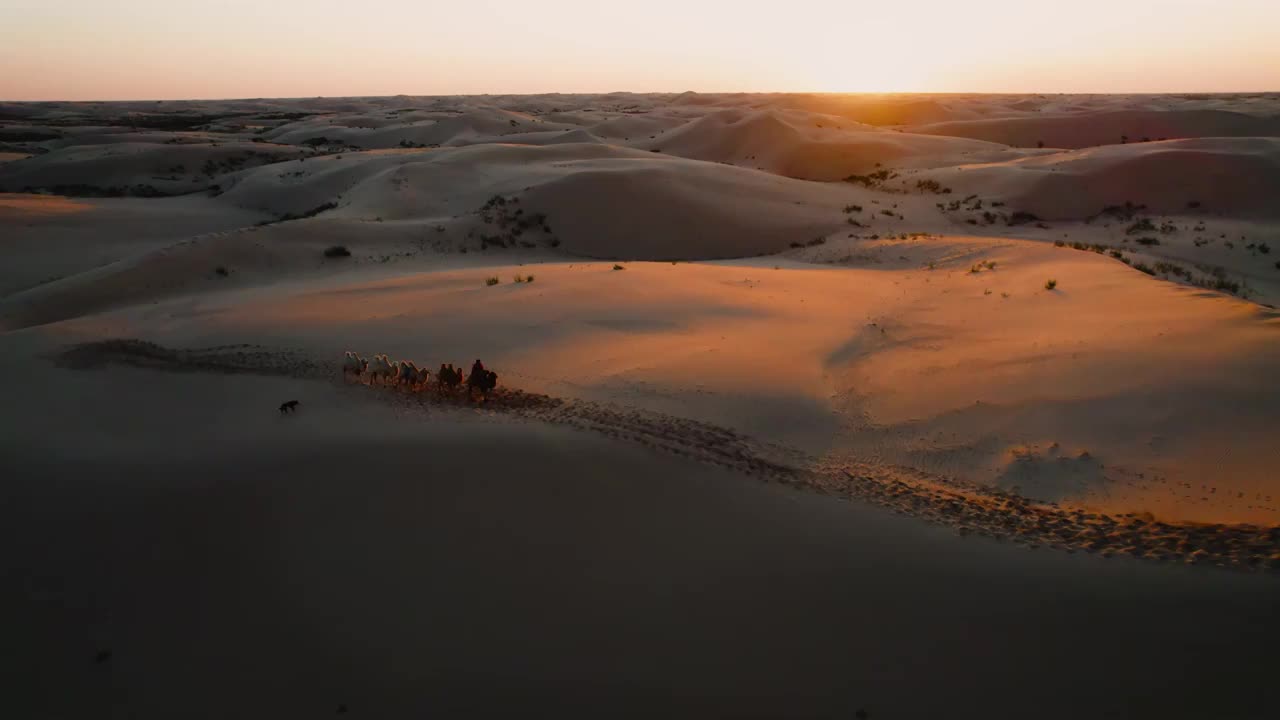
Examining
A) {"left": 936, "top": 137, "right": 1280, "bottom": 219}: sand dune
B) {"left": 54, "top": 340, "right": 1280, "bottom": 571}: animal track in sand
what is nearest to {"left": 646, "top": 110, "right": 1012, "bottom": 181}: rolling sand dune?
{"left": 936, "top": 137, "right": 1280, "bottom": 219}: sand dune

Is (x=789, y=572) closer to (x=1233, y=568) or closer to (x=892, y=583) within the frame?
(x=892, y=583)

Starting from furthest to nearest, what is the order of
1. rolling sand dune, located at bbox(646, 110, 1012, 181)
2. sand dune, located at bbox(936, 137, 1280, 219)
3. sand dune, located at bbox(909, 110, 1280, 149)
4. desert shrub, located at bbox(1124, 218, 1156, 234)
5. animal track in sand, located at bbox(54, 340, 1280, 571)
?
sand dune, located at bbox(909, 110, 1280, 149) < rolling sand dune, located at bbox(646, 110, 1012, 181) < sand dune, located at bbox(936, 137, 1280, 219) < desert shrub, located at bbox(1124, 218, 1156, 234) < animal track in sand, located at bbox(54, 340, 1280, 571)

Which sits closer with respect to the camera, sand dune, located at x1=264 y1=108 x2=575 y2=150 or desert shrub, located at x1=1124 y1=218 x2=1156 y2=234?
desert shrub, located at x1=1124 y1=218 x2=1156 y2=234

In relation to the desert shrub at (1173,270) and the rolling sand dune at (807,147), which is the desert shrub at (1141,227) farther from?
the rolling sand dune at (807,147)

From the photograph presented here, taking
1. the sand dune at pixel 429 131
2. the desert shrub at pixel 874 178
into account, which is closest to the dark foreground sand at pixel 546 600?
the desert shrub at pixel 874 178

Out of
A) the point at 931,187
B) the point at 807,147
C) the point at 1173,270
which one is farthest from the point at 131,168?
the point at 1173,270

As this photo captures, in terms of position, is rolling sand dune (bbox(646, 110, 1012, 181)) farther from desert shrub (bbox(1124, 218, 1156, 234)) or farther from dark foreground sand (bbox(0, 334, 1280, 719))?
dark foreground sand (bbox(0, 334, 1280, 719))

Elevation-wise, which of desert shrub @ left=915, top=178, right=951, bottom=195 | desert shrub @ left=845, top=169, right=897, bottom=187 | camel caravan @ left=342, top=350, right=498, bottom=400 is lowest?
camel caravan @ left=342, top=350, right=498, bottom=400
